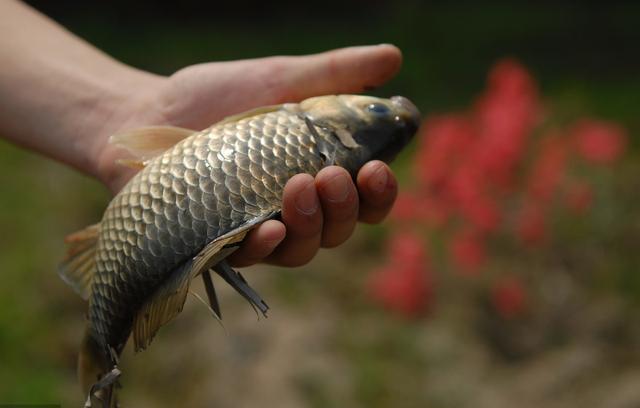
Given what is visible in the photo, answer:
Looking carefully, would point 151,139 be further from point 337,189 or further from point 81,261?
point 337,189

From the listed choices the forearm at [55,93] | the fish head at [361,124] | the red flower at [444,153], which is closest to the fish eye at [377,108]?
the fish head at [361,124]

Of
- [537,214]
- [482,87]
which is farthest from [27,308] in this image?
[482,87]

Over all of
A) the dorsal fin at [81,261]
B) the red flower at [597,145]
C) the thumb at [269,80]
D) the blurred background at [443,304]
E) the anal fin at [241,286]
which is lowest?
the blurred background at [443,304]

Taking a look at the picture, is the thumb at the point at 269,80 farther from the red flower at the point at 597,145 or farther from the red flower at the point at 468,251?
the red flower at the point at 597,145

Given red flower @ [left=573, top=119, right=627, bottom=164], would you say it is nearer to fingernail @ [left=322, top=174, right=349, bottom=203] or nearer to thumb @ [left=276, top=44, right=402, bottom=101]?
thumb @ [left=276, top=44, right=402, bottom=101]

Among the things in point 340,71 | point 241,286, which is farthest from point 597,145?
point 241,286

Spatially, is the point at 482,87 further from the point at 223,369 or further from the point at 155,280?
the point at 155,280

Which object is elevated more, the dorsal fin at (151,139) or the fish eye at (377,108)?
the fish eye at (377,108)
